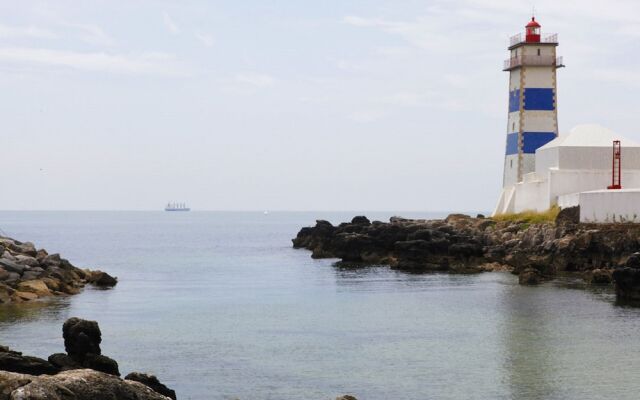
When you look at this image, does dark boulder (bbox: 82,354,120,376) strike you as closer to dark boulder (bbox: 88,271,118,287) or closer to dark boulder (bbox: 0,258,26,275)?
dark boulder (bbox: 0,258,26,275)

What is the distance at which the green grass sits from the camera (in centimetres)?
5847

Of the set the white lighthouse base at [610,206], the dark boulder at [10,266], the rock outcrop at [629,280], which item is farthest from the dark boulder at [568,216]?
the dark boulder at [10,266]

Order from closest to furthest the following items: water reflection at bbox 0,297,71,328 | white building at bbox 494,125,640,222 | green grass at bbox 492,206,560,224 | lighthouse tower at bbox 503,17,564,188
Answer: water reflection at bbox 0,297,71,328 < green grass at bbox 492,206,560,224 < white building at bbox 494,125,640,222 < lighthouse tower at bbox 503,17,564,188

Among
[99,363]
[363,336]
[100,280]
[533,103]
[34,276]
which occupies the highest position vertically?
[533,103]

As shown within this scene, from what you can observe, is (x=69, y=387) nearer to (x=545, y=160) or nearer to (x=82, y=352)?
(x=82, y=352)

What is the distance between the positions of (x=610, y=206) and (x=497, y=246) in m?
8.32

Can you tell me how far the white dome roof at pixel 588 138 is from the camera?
200ft

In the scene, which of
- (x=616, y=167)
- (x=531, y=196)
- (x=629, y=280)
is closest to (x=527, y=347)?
(x=629, y=280)

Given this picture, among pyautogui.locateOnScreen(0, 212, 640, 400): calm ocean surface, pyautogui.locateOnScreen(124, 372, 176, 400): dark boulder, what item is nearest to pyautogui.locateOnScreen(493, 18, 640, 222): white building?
pyautogui.locateOnScreen(0, 212, 640, 400): calm ocean surface

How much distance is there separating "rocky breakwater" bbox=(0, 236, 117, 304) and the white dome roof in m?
29.4

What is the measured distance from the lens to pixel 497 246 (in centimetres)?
5900

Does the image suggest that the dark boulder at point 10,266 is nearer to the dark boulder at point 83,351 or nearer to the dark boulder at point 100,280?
the dark boulder at point 100,280

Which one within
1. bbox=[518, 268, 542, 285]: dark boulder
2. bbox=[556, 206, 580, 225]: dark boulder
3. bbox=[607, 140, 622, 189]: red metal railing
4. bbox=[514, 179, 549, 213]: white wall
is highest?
bbox=[607, 140, 622, 189]: red metal railing

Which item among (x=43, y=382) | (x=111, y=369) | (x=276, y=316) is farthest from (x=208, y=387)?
(x=276, y=316)
